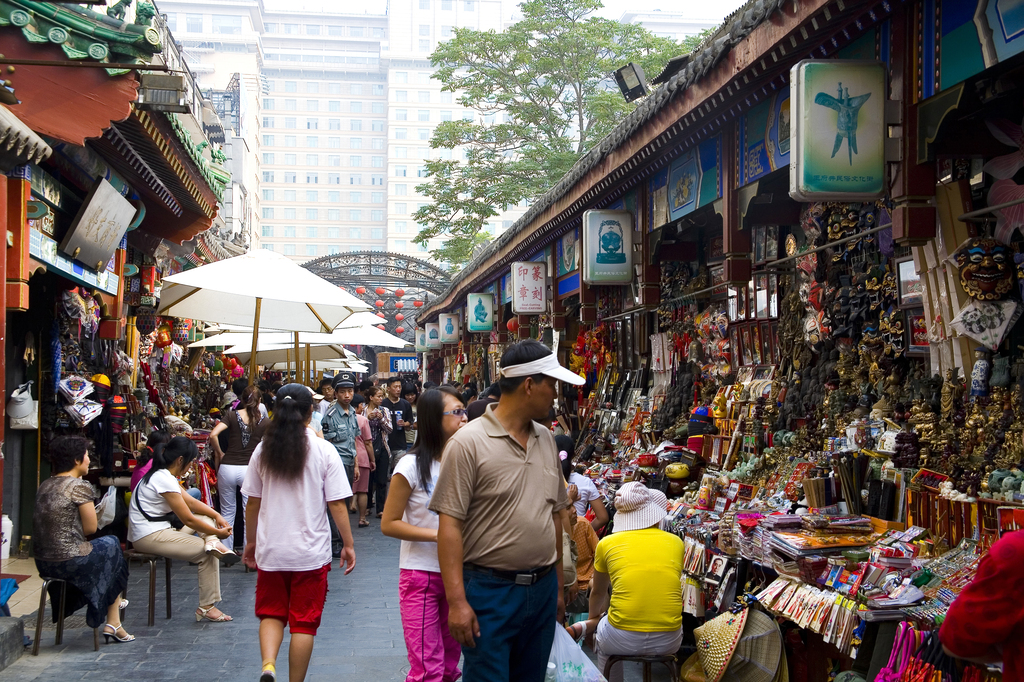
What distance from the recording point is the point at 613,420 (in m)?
11.6

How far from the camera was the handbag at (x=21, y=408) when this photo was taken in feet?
27.9

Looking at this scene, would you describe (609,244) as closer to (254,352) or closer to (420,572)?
(254,352)

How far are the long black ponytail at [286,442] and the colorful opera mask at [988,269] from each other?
3.65m

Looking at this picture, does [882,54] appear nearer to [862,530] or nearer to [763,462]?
[862,530]

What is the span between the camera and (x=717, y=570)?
5.79 metres

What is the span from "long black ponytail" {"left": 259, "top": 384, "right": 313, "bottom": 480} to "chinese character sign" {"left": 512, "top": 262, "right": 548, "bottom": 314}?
9.14m

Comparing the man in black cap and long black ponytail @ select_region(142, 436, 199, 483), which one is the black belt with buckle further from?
the man in black cap

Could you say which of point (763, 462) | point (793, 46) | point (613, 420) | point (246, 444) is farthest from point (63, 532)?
point (613, 420)

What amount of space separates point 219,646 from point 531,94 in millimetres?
21662

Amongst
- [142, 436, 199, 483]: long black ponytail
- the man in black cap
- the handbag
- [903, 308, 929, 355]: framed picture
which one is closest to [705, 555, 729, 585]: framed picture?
[903, 308, 929, 355]: framed picture

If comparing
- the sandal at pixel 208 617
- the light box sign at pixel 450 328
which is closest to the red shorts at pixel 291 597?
the sandal at pixel 208 617

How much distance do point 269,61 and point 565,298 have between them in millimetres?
83345

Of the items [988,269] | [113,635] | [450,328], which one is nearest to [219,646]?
[113,635]

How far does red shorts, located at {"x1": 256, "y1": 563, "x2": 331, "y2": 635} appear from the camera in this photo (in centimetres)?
490
